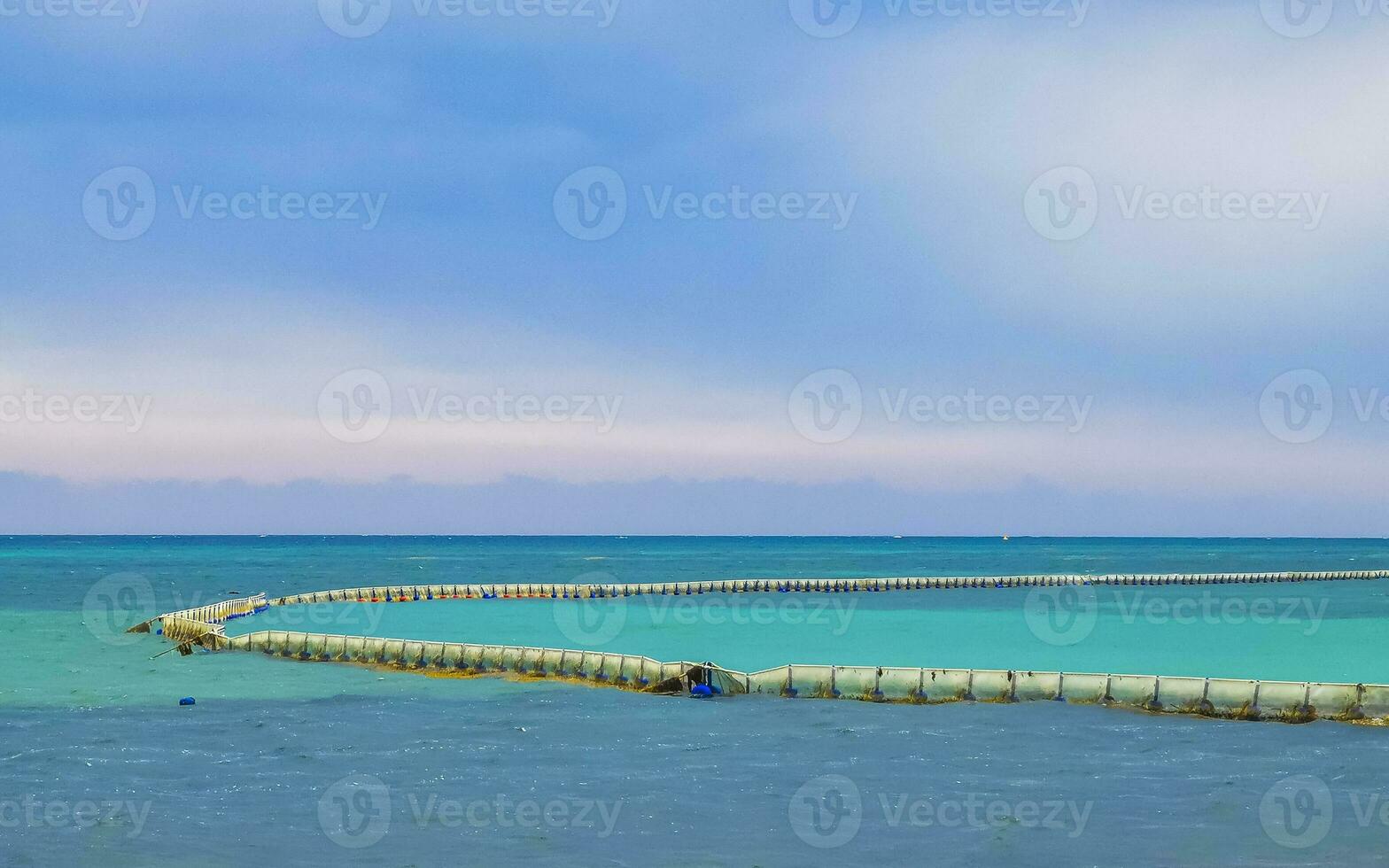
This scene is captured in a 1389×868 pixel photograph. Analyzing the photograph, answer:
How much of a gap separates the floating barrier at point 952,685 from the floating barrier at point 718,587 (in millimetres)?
43362

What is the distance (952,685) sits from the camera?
36938 millimetres

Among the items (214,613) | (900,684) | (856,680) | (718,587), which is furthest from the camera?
(718,587)

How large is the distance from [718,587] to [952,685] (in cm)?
6131

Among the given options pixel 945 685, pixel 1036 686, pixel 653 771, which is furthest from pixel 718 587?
pixel 653 771

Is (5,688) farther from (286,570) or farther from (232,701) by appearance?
(286,570)

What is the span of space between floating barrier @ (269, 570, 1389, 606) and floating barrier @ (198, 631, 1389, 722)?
4336 cm

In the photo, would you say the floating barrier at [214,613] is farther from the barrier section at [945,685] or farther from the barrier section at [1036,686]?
the barrier section at [1036,686]

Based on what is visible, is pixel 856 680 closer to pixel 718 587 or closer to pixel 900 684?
pixel 900 684

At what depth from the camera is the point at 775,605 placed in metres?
83.1

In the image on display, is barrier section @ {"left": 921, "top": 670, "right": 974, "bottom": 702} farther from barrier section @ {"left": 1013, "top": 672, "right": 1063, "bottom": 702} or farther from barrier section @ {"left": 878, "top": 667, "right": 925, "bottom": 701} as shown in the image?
barrier section @ {"left": 1013, "top": 672, "right": 1063, "bottom": 702}

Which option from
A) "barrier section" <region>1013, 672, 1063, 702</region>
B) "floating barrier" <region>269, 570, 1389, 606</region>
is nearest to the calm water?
"barrier section" <region>1013, 672, 1063, 702</region>

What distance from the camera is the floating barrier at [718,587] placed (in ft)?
283

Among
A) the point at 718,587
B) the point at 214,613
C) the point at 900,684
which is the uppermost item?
the point at 718,587

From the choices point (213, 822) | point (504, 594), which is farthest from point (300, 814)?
point (504, 594)
